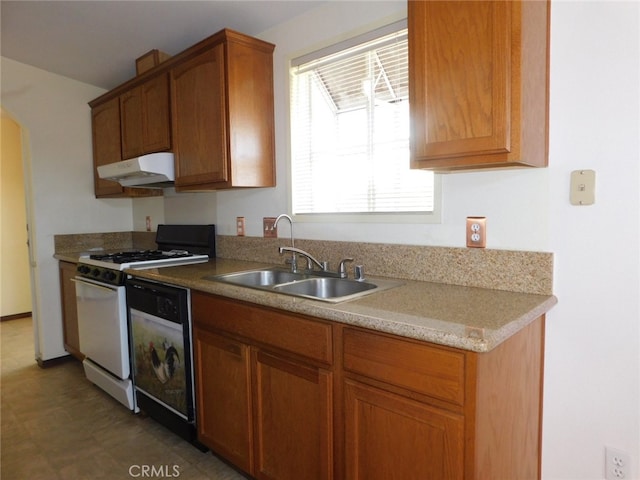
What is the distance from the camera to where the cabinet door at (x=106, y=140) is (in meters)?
3.22

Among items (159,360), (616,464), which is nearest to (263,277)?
(159,360)

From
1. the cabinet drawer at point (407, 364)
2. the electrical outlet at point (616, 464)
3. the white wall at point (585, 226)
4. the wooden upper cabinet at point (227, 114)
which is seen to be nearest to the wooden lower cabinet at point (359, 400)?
the cabinet drawer at point (407, 364)

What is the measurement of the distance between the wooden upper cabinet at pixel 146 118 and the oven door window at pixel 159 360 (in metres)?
1.18

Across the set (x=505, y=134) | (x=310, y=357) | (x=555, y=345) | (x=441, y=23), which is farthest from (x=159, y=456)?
(x=441, y=23)

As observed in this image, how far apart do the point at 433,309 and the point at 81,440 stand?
6.86 feet

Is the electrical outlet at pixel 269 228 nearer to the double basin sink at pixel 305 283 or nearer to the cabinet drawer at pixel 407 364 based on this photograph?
the double basin sink at pixel 305 283

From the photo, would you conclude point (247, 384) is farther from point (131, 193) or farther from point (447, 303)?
point (131, 193)

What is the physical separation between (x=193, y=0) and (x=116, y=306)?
1.76 m

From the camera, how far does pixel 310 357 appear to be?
1.45 m

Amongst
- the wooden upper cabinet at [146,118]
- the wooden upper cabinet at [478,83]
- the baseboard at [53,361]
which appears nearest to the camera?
the wooden upper cabinet at [478,83]

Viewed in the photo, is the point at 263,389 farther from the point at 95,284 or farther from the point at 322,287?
the point at 95,284

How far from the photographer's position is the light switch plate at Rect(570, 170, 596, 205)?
1397 millimetres

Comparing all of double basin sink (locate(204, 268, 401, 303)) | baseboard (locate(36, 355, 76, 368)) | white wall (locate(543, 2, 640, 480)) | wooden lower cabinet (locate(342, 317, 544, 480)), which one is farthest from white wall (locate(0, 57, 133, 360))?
white wall (locate(543, 2, 640, 480))

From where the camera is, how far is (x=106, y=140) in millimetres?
3354
